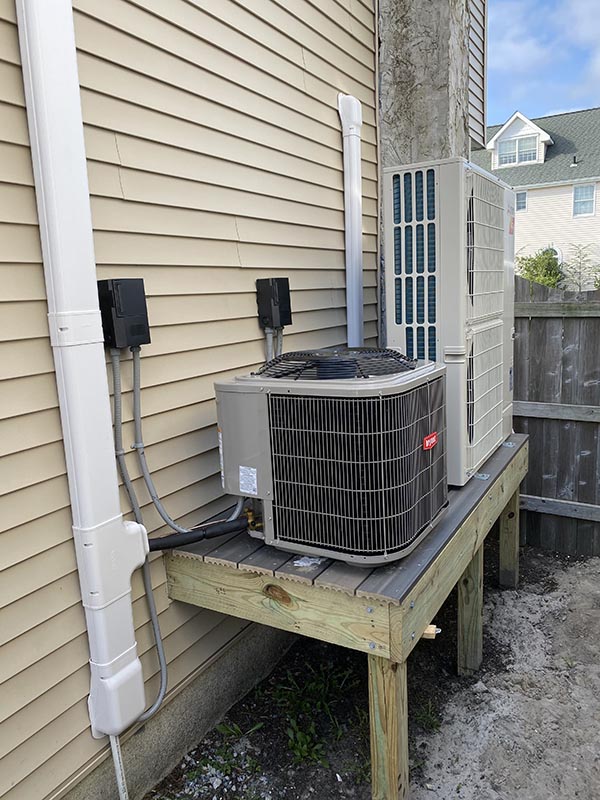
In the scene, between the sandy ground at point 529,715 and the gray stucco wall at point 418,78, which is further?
the gray stucco wall at point 418,78

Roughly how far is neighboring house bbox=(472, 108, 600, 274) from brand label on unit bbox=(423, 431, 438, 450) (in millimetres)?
15692

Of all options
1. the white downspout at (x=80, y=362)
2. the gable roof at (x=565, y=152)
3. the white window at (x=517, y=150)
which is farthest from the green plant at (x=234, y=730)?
the white window at (x=517, y=150)

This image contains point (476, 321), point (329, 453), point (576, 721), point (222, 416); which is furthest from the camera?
point (476, 321)

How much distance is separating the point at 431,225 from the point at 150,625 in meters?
1.81

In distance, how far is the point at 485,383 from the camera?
2.80 meters

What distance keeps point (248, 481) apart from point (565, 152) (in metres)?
17.6

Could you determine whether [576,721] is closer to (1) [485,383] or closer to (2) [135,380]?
(1) [485,383]

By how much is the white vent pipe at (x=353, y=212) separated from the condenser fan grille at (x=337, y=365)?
4.03 feet

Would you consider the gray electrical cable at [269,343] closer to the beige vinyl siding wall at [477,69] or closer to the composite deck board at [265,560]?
the composite deck board at [265,560]

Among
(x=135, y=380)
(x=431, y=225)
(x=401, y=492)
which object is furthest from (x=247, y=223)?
(x=401, y=492)

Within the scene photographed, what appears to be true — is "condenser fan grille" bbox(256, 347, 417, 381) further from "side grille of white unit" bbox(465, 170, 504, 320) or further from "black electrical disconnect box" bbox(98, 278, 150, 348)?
"side grille of white unit" bbox(465, 170, 504, 320)

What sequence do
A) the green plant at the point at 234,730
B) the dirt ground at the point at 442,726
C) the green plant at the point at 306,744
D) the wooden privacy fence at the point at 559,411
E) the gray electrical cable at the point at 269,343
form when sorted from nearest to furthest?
the dirt ground at the point at 442,726 < the green plant at the point at 306,744 < the green plant at the point at 234,730 < the gray electrical cable at the point at 269,343 < the wooden privacy fence at the point at 559,411

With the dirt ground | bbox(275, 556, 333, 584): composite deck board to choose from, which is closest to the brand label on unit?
bbox(275, 556, 333, 584): composite deck board

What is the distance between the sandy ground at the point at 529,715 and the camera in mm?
2102
